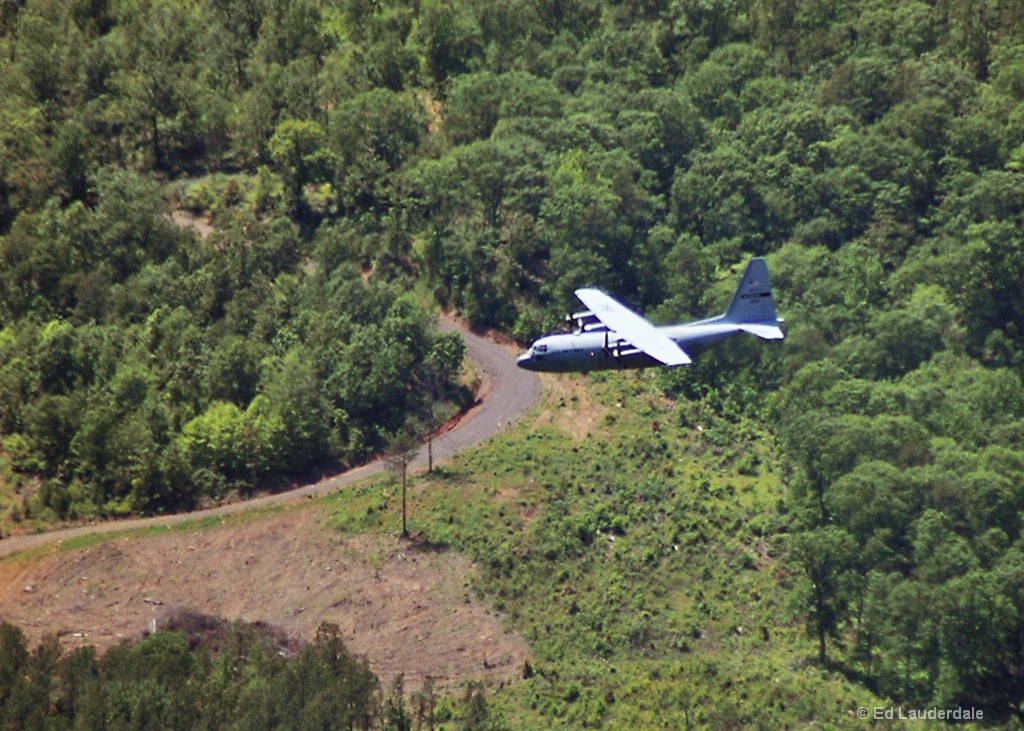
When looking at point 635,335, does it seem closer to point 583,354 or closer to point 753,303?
point 583,354

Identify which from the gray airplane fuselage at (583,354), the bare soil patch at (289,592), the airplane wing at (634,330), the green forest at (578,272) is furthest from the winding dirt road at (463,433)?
the gray airplane fuselage at (583,354)

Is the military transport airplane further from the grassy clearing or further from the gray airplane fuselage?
the grassy clearing

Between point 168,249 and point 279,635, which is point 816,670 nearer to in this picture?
point 279,635

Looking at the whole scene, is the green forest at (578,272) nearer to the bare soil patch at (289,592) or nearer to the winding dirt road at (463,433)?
the winding dirt road at (463,433)

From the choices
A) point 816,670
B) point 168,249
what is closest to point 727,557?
point 816,670

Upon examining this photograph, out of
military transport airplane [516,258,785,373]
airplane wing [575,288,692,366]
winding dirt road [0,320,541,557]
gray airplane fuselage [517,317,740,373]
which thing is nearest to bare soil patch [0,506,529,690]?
winding dirt road [0,320,541,557]
